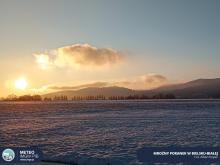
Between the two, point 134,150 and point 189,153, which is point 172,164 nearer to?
point 189,153

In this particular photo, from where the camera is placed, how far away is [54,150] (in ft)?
98.7

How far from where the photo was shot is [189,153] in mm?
20031

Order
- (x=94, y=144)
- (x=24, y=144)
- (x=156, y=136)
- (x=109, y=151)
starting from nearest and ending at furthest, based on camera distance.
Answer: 1. (x=109, y=151)
2. (x=94, y=144)
3. (x=24, y=144)
4. (x=156, y=136)

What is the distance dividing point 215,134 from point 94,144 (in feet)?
50.3

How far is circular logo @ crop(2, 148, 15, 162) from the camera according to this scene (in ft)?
60.5

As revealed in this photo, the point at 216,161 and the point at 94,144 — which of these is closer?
the point at 216,161

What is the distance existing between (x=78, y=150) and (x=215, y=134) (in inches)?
710

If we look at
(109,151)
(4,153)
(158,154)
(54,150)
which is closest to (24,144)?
(54,150)

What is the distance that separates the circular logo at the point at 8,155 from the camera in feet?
60.5

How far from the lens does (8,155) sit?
18.5 meters

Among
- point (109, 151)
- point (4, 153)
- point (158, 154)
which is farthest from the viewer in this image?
point (109, 151)

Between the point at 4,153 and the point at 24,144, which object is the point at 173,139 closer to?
the point at 24,144

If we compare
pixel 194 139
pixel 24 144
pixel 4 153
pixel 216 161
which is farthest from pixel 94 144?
pixel 4 153

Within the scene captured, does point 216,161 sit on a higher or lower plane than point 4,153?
lower
